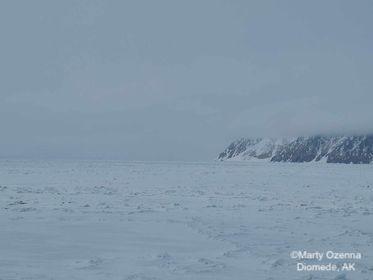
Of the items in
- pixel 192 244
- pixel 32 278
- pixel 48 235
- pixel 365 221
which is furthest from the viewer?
pixel 365 221

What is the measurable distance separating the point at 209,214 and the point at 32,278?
8.27m

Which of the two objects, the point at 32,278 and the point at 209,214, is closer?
the point at 32,278

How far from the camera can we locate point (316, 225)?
1276 centimetres

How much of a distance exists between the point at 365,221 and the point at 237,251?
567cm

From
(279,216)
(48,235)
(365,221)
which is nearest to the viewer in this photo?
(48,235)

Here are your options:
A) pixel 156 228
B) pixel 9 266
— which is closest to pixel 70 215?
pixel 156 228

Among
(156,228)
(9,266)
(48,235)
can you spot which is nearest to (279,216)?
(156,228)

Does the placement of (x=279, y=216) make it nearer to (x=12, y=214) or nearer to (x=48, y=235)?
(x=48, y=235)

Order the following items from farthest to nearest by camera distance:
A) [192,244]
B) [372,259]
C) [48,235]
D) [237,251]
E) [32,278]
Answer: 1. [48,235]
2. [192,244]
3. [237,251]
4. [372,259]
5. [32,278]

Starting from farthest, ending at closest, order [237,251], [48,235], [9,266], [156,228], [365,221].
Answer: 1. [365,221]
2. [156,228]
3. [48,235]
4. [237,251]
5. [9,266]

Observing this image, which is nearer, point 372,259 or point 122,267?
point 122,267

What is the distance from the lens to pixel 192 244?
33.2ft

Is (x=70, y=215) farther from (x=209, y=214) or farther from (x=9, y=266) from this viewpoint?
(x=9, y=266)

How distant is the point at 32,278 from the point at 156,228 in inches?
205
